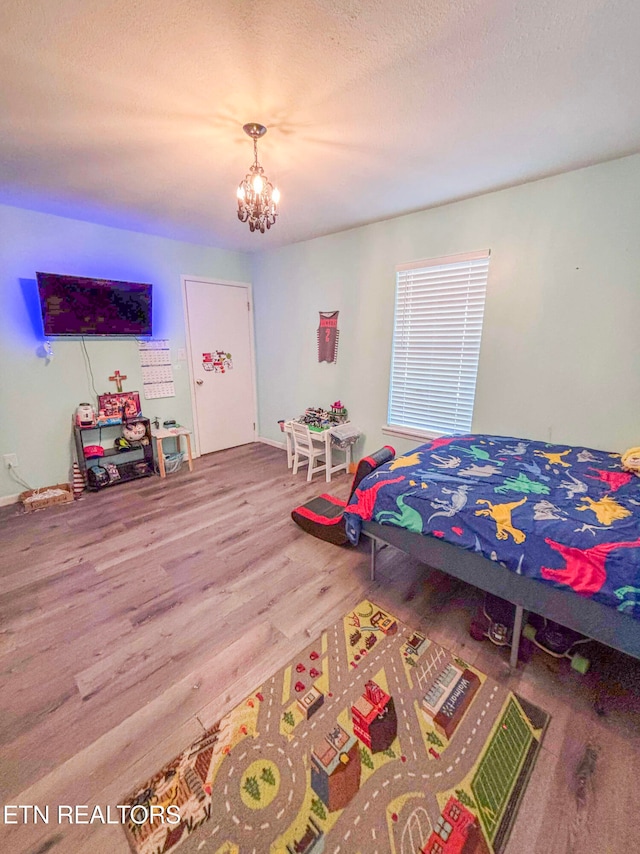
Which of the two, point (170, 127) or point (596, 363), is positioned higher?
point (170, 127)

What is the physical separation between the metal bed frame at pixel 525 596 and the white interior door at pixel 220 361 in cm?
320

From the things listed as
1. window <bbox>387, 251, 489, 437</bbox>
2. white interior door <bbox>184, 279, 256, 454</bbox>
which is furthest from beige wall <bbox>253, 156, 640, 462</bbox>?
white interior door <bbox>184, 279, 256, 454</bbox>

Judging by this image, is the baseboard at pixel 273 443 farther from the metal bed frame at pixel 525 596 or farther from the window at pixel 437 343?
the metal bed frame at pixel 525 596

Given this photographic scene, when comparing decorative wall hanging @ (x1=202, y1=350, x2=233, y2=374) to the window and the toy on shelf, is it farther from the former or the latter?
the window

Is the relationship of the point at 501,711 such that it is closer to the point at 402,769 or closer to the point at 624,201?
the point at 402,769

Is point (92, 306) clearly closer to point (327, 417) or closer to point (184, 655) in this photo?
point (327, 417)

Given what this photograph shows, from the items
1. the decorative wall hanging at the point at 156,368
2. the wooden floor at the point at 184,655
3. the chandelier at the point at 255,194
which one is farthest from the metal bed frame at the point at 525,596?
the decorative wall hanging at the point at 156,368

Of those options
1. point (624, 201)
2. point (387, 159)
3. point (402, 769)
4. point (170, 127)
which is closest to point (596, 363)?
point (624, 201)

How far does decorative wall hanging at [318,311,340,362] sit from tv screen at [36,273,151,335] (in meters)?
1.86

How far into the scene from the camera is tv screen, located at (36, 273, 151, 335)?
3029 mm

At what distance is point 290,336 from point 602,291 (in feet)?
9.96

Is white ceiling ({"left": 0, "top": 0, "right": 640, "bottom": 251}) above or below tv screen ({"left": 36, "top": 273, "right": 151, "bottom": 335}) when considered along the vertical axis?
above

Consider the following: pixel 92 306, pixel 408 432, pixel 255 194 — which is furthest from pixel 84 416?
pixel 408 432

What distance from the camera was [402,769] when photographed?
3.93 feet
